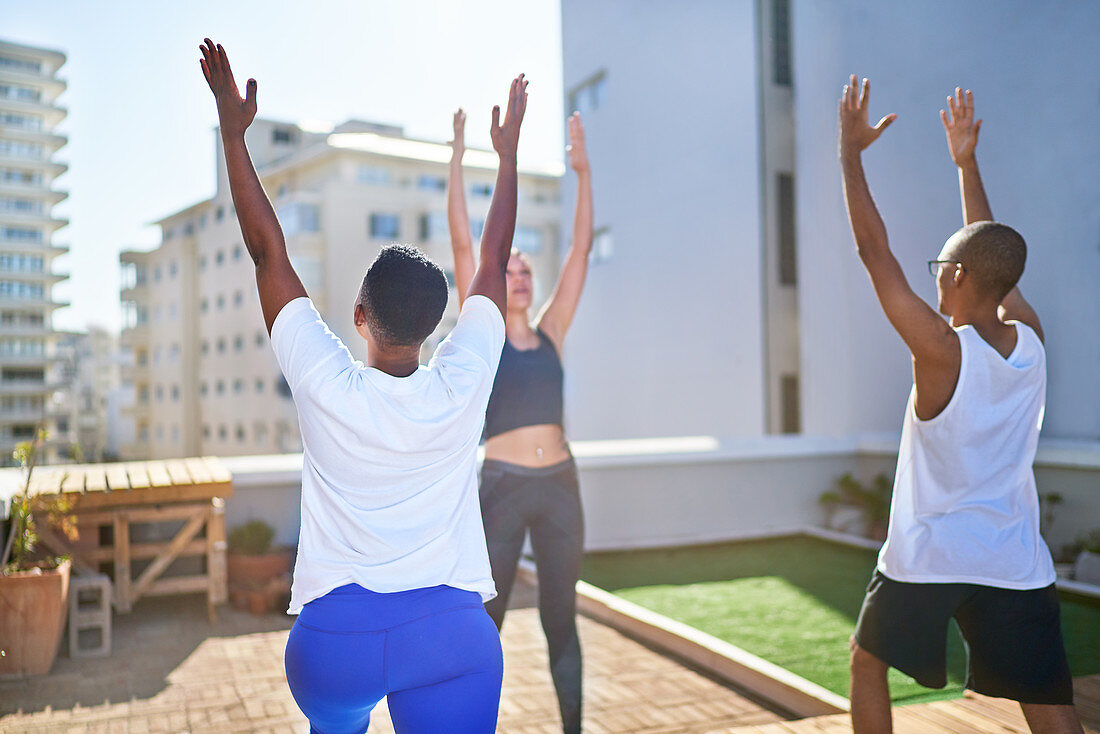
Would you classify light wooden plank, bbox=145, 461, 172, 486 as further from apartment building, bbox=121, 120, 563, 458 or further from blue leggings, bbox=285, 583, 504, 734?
apartment building, bbox=121, 120, 563, 458

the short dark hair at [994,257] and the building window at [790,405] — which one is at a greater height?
the short dark hair at [994,257]

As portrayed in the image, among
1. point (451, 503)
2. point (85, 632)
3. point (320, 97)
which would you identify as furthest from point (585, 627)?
point (320, 97)

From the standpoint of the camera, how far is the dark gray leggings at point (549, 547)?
3.01 meters

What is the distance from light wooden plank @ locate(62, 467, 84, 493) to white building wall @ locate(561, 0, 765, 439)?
24.8 feet

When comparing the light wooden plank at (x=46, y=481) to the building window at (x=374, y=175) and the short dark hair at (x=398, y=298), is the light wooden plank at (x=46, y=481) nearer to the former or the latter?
the short dark hair at (x=398, y=298)

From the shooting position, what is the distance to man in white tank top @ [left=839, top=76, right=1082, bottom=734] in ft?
7.04

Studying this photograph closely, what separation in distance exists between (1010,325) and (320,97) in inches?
322

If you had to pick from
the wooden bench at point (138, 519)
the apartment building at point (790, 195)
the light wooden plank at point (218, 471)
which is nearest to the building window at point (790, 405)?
the apartment building at point (790, 195)

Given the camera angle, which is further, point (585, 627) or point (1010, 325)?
point (585, 627)

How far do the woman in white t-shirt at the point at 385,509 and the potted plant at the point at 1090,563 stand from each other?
221 inches

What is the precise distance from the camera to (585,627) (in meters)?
5.03

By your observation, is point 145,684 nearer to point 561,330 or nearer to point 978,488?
point 561,330

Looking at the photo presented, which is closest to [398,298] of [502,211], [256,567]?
[502,211]

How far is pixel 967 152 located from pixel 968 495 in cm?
119
